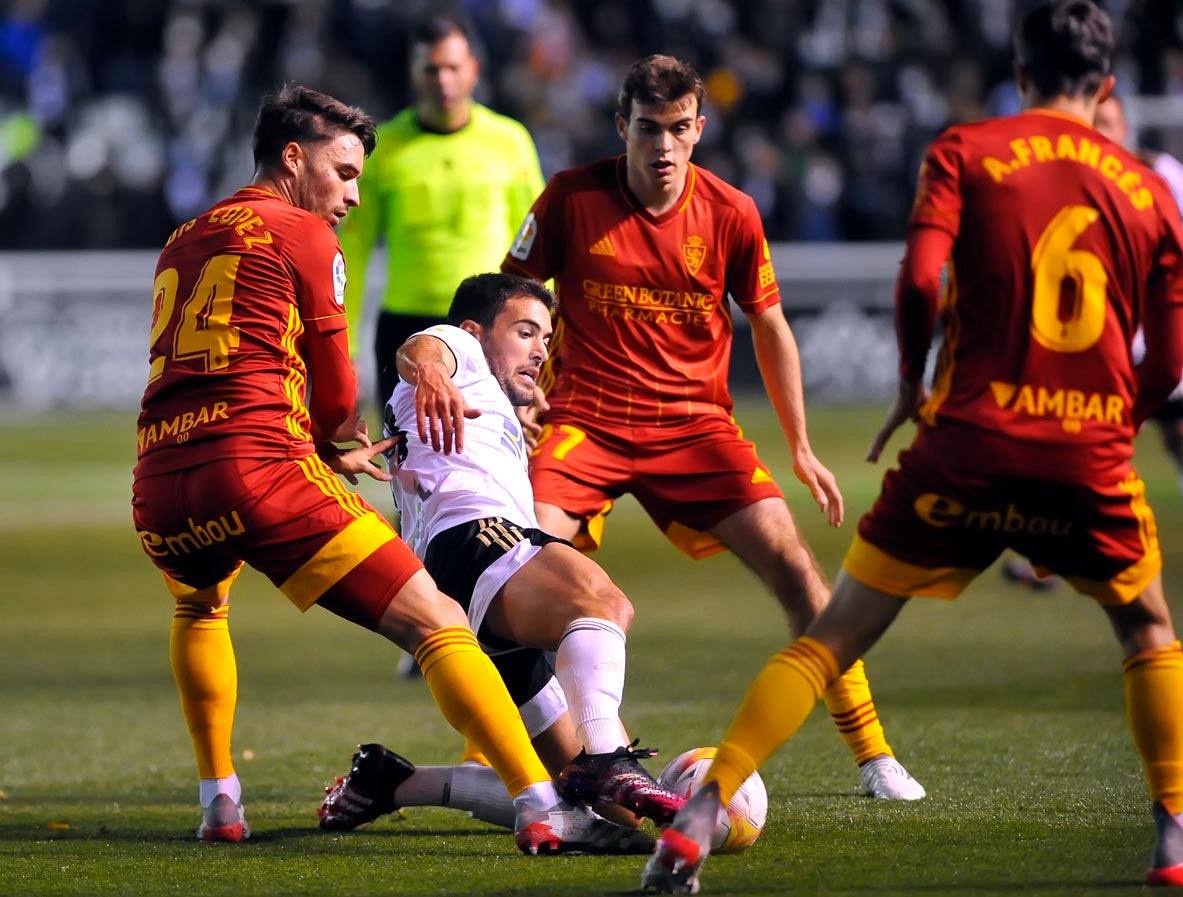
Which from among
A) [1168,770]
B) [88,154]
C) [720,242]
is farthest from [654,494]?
[88,154]

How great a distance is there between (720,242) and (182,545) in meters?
2.23

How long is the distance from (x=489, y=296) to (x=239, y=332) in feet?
3.58

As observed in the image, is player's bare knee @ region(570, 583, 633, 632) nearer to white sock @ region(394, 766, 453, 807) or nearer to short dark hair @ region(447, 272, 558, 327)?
white sock @ region(394, 766, 453, 807)

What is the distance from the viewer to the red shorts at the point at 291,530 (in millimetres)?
4695

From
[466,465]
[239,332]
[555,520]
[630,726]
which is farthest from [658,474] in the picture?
[239,332]

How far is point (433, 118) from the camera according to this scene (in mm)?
8484

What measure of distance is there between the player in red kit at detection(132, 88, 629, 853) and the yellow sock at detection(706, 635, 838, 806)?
62 centimetres

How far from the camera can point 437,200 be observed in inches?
333

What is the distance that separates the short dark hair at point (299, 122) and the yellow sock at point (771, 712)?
1942mm

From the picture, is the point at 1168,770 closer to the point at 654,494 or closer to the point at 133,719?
the point at 654,494

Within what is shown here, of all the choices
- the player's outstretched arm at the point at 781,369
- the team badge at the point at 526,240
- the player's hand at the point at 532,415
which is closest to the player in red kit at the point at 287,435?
the player's hand at the point at 532,415

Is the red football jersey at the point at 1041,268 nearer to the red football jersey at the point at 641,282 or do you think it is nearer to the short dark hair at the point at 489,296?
the short dark hair at the point at 489,296

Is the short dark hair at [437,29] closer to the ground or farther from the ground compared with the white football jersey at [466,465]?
farther from the ground

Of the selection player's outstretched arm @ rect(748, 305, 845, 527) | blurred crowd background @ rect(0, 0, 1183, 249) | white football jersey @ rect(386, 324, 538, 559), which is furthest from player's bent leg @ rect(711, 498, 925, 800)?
blurred crowd background @ rect(0, 0, 1183, 249)
